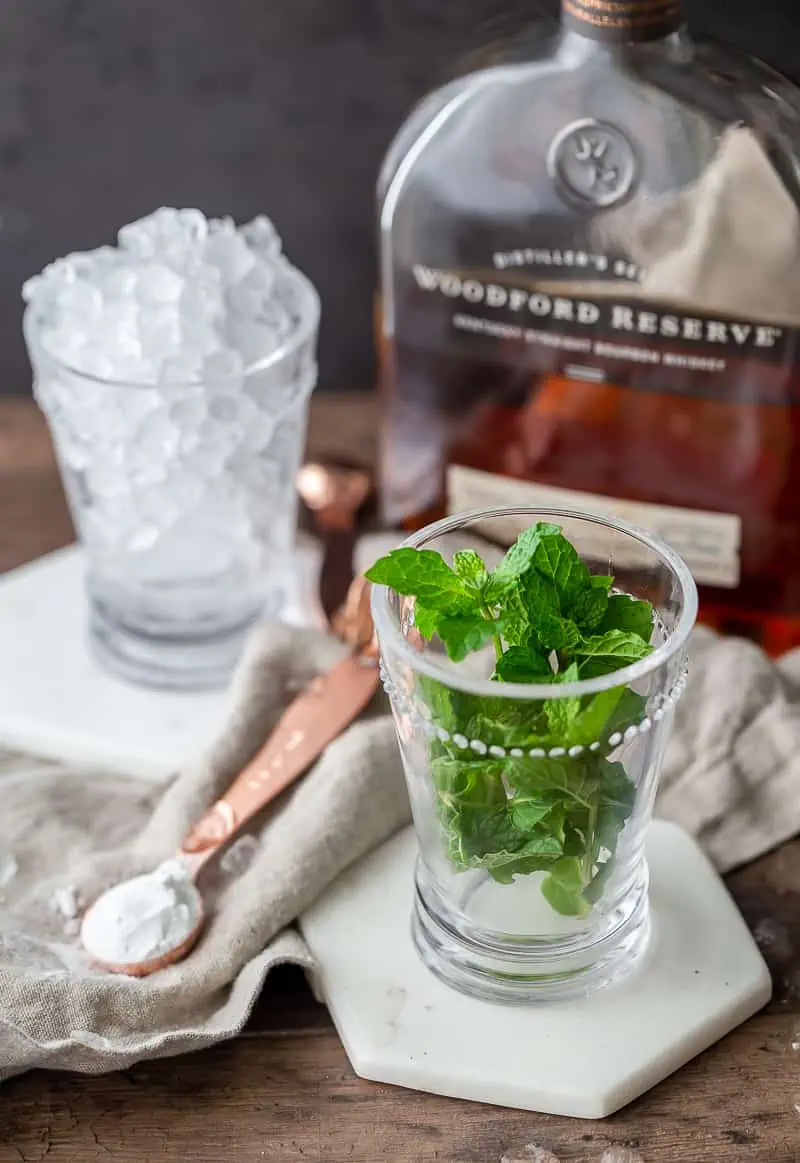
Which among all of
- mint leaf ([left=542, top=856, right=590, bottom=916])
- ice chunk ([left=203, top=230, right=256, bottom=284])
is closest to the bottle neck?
ice chunk ([left=203, top=230, right=256, bottom=284])

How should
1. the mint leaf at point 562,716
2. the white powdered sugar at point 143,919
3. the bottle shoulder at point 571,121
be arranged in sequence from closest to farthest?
1. the mint leaf at point 562,716
2. the white powdered sugar at point 143,919
3. the bottle shoulder at point 571,121

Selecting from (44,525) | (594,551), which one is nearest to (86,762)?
(44,525)

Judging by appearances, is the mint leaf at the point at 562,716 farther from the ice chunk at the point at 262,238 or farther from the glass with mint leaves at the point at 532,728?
the ice chunk at the point at 262,238

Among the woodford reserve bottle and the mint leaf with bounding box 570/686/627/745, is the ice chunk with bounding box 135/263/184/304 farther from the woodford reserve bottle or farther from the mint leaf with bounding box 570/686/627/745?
the mint leaf with bounding box 570/686/627/745

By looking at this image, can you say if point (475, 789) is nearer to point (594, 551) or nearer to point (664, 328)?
point (594, 551)

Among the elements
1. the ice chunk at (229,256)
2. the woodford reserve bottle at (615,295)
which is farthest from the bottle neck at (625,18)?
the ice chunk at (229,256)

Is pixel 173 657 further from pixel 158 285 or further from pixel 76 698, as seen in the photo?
pixel 158 285

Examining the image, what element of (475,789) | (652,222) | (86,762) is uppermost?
(652,222)

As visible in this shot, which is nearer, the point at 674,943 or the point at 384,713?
the point at 674,943
